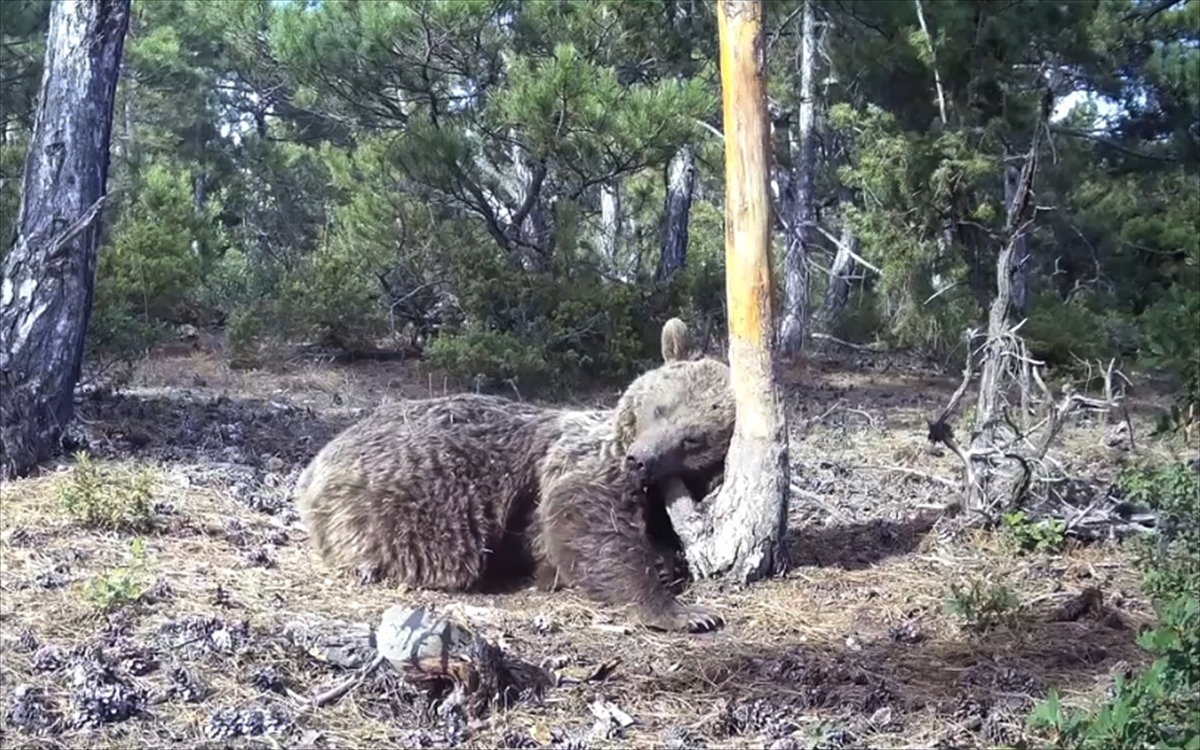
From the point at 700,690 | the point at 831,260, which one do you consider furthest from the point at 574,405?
the point at 831,260

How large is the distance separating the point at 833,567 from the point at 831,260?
15495mm

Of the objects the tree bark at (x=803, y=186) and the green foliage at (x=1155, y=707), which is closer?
the green foliage at (x=1155, y=707)

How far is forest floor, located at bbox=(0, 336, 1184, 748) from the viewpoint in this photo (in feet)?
12.5

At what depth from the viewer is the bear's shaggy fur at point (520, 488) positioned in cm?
520

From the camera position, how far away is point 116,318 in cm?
888

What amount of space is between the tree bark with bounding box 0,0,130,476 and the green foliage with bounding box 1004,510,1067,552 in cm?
500

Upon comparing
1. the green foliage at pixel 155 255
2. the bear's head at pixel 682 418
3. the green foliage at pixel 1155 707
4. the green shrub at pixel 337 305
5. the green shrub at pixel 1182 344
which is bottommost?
the green foliage at pixel 1155 707

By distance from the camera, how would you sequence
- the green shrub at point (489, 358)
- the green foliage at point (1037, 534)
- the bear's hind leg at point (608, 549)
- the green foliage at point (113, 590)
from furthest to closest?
the green shrub at point (489, 358), the green foliage at point (1037, 534), the bear's hind leg at point (608, 549), the green foliage at point (113, 590)

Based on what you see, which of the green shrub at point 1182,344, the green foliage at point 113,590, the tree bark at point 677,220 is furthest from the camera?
the tree bark at point 677,220

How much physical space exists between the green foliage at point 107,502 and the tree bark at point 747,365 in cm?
239

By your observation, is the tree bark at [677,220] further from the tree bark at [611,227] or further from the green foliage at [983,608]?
the green foliage at [983,608]

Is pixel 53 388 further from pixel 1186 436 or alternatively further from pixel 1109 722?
pixel 1186 436

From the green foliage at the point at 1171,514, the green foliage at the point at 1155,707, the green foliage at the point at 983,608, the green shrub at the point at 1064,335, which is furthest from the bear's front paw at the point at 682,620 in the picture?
the green shrub at the point at 1064,335

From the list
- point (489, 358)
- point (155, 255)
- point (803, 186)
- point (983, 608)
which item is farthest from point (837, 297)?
point (983, 608)
